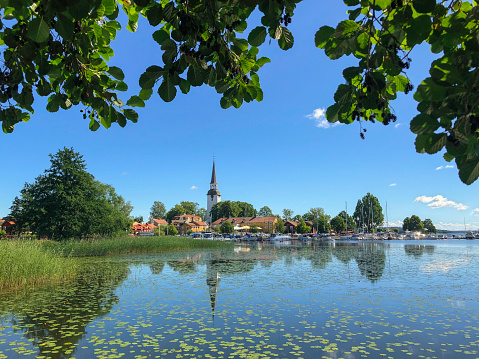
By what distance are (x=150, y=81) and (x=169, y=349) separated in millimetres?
5606

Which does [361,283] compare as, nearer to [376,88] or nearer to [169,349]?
[169,349]

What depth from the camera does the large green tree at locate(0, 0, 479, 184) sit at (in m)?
1.73

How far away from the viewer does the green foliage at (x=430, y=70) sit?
1661 mm

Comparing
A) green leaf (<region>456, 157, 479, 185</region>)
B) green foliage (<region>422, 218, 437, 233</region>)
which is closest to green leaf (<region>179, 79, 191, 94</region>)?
green leaf (<region>456, 157, 479, 185</region>)

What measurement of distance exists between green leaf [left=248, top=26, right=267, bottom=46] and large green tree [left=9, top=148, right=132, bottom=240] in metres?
27.8

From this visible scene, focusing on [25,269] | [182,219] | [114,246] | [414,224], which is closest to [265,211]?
[182,219]

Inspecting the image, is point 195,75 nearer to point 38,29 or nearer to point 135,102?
point 135,102

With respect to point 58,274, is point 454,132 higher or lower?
higher

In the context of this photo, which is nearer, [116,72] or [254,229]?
[116,72]

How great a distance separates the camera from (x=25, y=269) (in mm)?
11773

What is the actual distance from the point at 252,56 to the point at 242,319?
714 centimetres

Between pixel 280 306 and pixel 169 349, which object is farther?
pixel 280 306

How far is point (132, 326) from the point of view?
24.0 ft

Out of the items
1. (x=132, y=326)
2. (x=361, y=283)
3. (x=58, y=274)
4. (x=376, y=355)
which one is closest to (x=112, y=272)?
(x=58, y=274)
